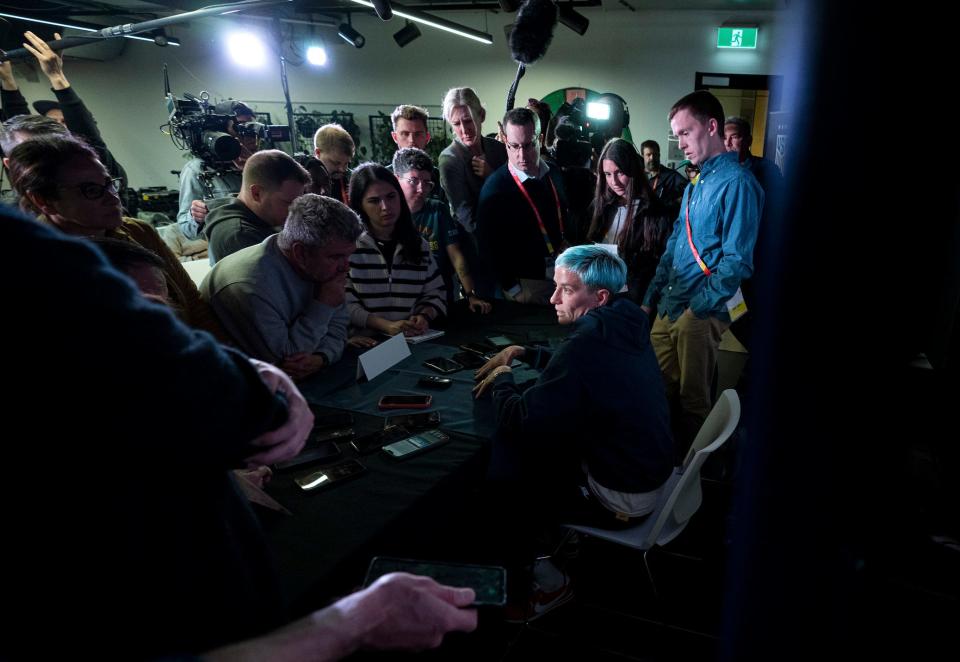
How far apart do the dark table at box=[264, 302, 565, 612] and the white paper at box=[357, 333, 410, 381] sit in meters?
0.03

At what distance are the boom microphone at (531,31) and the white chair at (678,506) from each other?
9.78 ft

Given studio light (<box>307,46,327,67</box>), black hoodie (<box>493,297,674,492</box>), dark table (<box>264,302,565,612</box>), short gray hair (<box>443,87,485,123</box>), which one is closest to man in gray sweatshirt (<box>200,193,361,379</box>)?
dark table (<box>264,302,565,612</box>)

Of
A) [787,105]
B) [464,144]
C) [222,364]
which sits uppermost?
[464,144]

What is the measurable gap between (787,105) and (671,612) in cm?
211

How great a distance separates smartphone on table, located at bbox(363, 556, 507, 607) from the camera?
2.80 ft

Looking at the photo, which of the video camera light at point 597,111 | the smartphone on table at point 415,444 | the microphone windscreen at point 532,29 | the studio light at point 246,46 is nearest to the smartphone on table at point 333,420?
the smartphone on table at point 415,444

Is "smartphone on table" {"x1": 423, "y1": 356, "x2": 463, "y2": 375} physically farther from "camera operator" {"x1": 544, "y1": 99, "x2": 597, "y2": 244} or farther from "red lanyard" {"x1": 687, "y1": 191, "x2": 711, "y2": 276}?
"camera operator" {"x1": 544, "y1": 99, "x2": 597, "y2": 244}

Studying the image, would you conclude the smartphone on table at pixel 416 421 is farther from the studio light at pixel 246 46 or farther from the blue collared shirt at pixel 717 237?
the studio light at pixel 246 46

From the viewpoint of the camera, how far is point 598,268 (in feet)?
6.28

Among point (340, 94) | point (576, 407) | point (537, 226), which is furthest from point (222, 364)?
point (340, 94)

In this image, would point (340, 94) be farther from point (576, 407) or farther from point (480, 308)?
point (576, 407)

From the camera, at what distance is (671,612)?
193 centimetres

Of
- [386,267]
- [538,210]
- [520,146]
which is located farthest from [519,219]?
[386,267]

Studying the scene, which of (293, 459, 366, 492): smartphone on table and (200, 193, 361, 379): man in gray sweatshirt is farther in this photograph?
(200, 193, 361, 379): man in gray sweatshirt
